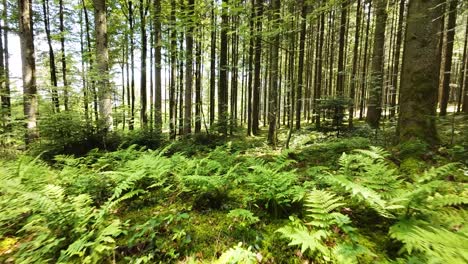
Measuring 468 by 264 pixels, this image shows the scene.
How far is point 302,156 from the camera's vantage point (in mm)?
5754

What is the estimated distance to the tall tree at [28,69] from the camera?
286 inches

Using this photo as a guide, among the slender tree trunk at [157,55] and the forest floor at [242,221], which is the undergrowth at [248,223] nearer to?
the forest floor at [242,221]

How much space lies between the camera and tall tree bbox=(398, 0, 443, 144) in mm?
4582

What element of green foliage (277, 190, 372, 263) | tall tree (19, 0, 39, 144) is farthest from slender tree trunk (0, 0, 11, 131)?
green foliage (277, 190, 372, 263)

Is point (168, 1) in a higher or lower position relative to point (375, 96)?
higher

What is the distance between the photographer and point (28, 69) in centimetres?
744

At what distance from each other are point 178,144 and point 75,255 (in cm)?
588

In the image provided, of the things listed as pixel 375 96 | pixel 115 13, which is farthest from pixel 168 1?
pixel 375 96

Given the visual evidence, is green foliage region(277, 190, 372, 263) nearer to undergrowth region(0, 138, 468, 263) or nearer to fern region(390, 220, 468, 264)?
undergrowth region(0, 138, 468, 263)

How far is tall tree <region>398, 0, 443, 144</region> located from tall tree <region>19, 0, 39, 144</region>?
10.8 metres

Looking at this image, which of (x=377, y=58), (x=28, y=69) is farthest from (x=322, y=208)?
(x=377, y=58)

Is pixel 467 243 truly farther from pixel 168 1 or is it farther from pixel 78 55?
pixel 78 55

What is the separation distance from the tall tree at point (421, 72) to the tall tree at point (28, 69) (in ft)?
35.6

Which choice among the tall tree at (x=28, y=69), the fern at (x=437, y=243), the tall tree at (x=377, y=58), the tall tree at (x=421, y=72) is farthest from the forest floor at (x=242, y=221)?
the tall tree at (x=377, y=58)
